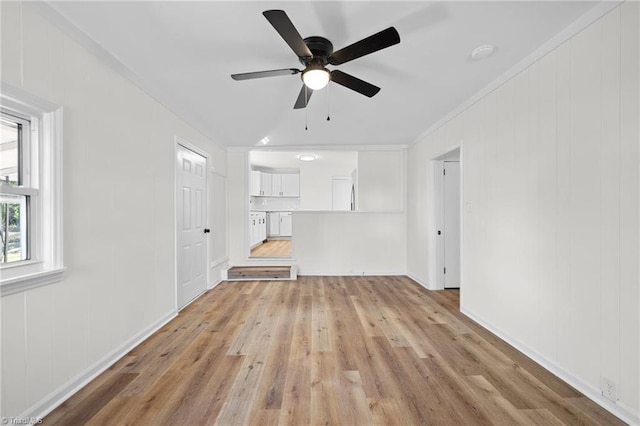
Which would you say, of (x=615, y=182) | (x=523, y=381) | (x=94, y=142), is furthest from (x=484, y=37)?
(x=94, y=142)

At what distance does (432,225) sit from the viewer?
13.4 feet

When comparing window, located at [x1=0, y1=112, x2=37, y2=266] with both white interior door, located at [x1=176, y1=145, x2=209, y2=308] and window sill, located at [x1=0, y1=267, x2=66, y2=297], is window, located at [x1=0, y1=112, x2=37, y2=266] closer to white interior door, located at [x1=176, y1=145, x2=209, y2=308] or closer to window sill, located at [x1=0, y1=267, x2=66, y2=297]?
window sill, located at [x1=0, y1=267, x2=66, y2=297]

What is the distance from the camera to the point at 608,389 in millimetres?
1623

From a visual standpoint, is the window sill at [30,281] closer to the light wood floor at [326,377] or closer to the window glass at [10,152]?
the window glass at [10,152]

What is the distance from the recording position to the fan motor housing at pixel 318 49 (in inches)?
74.7

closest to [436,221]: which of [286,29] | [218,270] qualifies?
[286,29]

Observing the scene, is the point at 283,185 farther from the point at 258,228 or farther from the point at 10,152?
the point at 10,152

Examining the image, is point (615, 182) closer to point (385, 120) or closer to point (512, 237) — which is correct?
point (512, 237)

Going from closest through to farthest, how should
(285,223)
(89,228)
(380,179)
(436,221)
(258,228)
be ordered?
(89,228) < (436,221) < (380,179) < (258,228) < (285,223)

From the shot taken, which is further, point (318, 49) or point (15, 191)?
point (318, 49)

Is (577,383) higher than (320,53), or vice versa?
(320,53)

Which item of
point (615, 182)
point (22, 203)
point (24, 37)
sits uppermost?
point (24, 37)

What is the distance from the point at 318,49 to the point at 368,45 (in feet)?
1.42

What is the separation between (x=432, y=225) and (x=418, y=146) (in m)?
1.35
